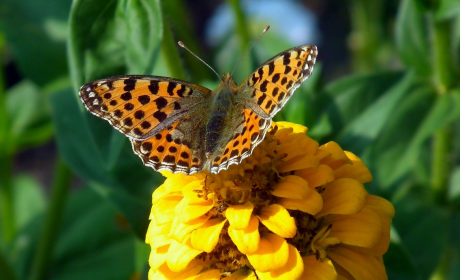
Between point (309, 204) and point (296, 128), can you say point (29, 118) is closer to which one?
point (296, 128)

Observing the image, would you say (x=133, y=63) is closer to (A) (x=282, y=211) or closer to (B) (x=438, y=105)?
(A) (x=282, y=211)

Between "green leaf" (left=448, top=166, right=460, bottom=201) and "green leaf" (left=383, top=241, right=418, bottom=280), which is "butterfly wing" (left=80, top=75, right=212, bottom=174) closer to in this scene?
"green leaf" (left=383, top=241, right=418, bottom=280)

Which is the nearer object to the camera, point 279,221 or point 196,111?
point 279,221

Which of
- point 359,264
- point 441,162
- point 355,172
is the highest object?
point 355,172

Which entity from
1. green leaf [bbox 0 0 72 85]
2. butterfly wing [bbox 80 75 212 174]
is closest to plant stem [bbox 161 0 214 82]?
green leaf [bbox 0 0 72 85]

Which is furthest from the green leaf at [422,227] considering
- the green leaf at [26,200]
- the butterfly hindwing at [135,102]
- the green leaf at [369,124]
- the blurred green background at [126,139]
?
the green leaf at [26,200]

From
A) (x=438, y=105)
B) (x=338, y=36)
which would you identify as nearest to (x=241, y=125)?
(x=438, y=105)

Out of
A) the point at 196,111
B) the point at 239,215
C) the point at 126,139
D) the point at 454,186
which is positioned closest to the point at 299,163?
the point at 239,215
